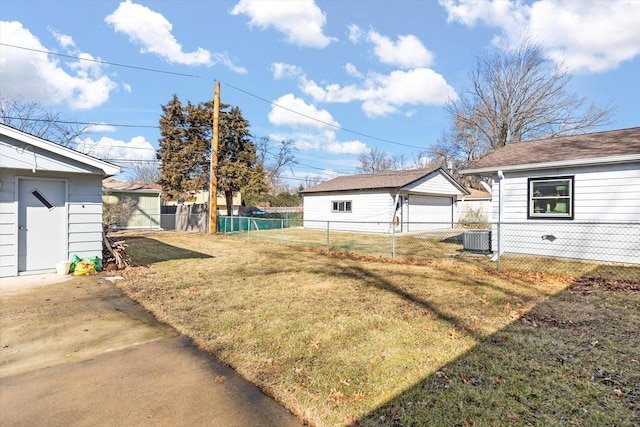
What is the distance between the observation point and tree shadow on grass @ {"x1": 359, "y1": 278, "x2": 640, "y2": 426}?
2.42 meters

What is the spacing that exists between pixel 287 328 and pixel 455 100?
95.9 ft

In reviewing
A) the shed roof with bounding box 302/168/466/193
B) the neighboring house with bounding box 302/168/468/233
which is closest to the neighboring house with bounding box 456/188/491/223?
the neighboring house with bounding box 302/168/468/233

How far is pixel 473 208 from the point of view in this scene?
95.6ft

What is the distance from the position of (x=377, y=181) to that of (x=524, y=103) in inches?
563

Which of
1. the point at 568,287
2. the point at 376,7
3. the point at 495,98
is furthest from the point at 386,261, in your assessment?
the point at 495,98

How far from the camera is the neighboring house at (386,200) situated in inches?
735

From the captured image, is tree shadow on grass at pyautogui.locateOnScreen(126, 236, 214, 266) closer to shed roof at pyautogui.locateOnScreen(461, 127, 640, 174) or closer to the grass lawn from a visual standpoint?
the grass lawn

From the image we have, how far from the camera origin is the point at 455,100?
1110 inches

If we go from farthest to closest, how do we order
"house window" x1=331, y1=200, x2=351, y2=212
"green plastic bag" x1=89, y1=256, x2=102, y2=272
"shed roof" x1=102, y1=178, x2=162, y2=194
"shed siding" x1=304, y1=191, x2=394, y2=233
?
1. "shed roof" x1=102, y1=178, x2=162, y2=194
2. "house window" x1=331, y1=200, x2=351, y2=212
3. "shed siding" x1=304, y1=191, x2=394, y2=233
4. "green plastic bag" x1=89, y1=256, x2=102, y2=272

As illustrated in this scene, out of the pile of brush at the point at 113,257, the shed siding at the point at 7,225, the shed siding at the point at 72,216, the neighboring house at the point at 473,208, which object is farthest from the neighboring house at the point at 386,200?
the shed siding at the point at 7,225

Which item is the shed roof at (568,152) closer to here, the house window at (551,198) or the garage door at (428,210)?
the house window at (551,198)

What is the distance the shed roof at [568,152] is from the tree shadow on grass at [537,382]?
18.2ft

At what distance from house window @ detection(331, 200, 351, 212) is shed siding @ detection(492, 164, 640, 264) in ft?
38.4

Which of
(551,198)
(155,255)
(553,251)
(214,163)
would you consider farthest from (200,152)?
(553,251)
